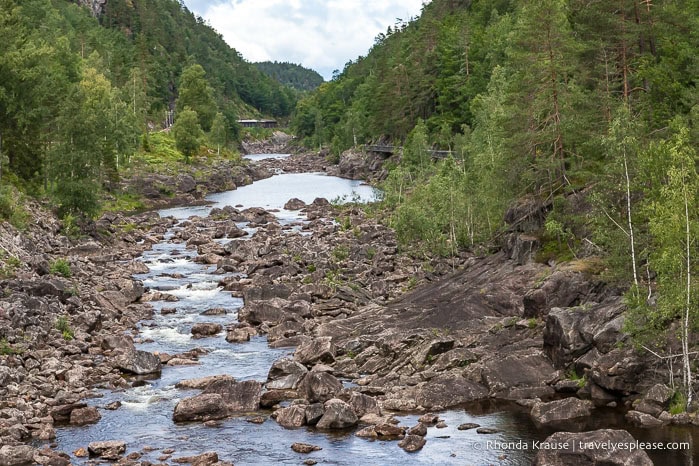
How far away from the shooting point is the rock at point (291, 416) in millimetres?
39078

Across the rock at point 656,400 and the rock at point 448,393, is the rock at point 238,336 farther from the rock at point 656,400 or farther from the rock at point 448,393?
the rock at point 656,400

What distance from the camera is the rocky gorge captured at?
38688 millimetres

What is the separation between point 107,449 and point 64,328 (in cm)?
1844

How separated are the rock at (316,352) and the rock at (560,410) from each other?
1395 cm

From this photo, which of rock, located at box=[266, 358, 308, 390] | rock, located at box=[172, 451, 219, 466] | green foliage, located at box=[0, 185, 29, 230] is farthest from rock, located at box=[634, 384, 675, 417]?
green foliage, located at box=[0, 185, 29, 230]

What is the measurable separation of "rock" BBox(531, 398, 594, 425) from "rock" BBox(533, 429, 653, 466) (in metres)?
5.02

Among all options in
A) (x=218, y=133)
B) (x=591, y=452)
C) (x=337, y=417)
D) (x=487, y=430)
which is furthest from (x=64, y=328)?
(x=218, y=133)

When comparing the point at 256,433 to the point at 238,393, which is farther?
the point at 238,393

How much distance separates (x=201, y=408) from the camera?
40.0 meters

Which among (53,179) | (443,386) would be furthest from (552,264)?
(53,179)

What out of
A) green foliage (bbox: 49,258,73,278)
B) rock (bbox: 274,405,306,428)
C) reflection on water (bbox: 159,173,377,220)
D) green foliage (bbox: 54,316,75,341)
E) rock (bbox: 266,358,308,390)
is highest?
reflection on water (bbox: 159,173,377,220)

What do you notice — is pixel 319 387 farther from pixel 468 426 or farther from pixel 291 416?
pixel 468 426

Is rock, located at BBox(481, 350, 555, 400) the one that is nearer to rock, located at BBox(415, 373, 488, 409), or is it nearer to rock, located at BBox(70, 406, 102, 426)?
rock, located at BBox(415, 373, 488, 409)

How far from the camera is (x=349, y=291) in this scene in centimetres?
6309
